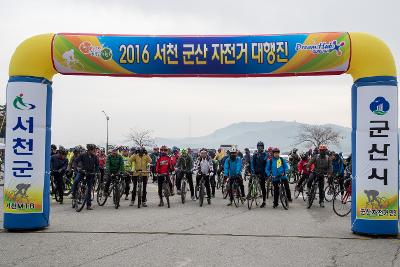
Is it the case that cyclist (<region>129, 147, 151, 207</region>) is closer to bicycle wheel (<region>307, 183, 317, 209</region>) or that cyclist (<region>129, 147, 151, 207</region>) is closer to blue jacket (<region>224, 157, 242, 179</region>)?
blue jacket (<region>224, 157, 242, 179</region>)

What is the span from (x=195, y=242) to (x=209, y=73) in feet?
12.6

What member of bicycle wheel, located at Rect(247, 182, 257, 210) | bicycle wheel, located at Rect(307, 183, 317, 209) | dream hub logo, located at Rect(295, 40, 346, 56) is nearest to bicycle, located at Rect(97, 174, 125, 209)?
bicycle wheel, located at Rect(247, 182, 257, 210)

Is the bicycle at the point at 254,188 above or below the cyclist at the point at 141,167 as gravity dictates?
below

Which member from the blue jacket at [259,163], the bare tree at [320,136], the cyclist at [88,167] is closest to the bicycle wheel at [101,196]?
the cyclist at [88,167]

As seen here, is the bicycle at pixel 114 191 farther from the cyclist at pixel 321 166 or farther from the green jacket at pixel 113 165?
the cyclist at pixel 321 166

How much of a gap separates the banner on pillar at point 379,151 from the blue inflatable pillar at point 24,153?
6801mm

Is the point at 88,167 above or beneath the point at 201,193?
above

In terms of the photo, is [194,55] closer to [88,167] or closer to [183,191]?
[88,167]

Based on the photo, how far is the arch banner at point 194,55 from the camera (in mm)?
10524

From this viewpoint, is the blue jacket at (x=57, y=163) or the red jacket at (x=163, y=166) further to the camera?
the blue jacket at (x=57, y=163)

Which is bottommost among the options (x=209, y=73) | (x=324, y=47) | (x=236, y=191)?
(x=236, y=191)

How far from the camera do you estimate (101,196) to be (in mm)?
16156

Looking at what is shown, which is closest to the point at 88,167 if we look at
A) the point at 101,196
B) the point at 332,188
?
the point at 101,196

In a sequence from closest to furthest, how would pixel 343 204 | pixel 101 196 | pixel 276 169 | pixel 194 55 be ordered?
pixel 194 55 < pixel 343 204 < pixel 276 169 < pixel 101 196
